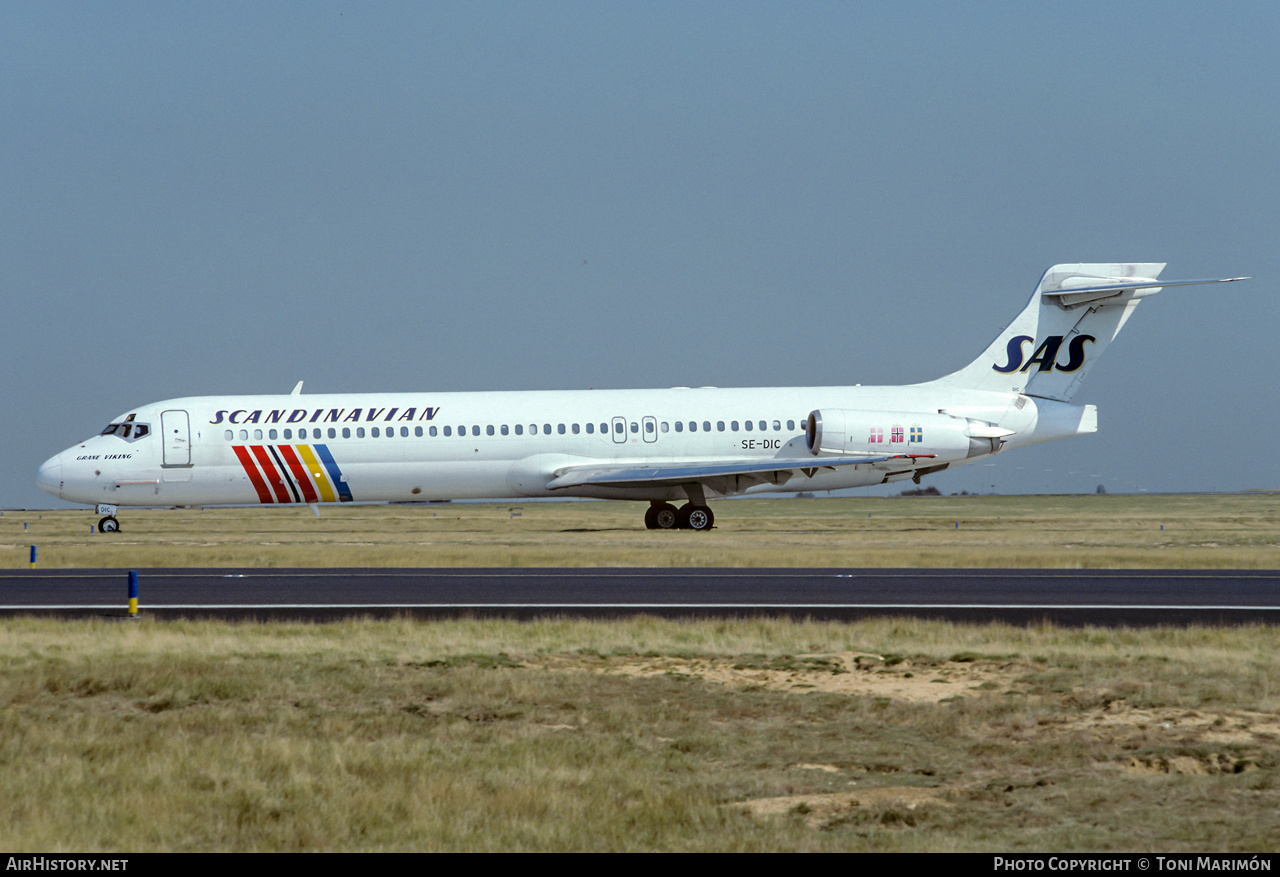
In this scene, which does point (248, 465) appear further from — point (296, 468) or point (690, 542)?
point (690, 542)

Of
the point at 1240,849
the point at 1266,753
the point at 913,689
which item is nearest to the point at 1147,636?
the point at 913,689

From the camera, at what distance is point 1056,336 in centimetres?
4291

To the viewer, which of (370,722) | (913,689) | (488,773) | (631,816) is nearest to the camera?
(631,816)

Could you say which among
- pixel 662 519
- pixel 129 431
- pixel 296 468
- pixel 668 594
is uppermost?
pixel 129 431

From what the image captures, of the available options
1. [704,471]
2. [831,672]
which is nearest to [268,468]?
[704,471]

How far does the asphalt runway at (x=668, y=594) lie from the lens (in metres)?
19.6

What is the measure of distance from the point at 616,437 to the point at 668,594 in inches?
705

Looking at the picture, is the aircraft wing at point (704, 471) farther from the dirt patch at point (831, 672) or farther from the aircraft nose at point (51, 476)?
the dirt patch at point (831, 672)

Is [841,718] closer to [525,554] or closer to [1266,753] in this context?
[1266,753]

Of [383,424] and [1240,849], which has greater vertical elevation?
[383,424]

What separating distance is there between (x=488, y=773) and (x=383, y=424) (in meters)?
29.8

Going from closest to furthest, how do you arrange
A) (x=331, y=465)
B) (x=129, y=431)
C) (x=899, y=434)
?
(x=331, y=465), (x=129, y=431), (x=899, y=434)

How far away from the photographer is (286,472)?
126 ft

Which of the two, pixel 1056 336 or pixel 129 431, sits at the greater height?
pixel 1056 336
